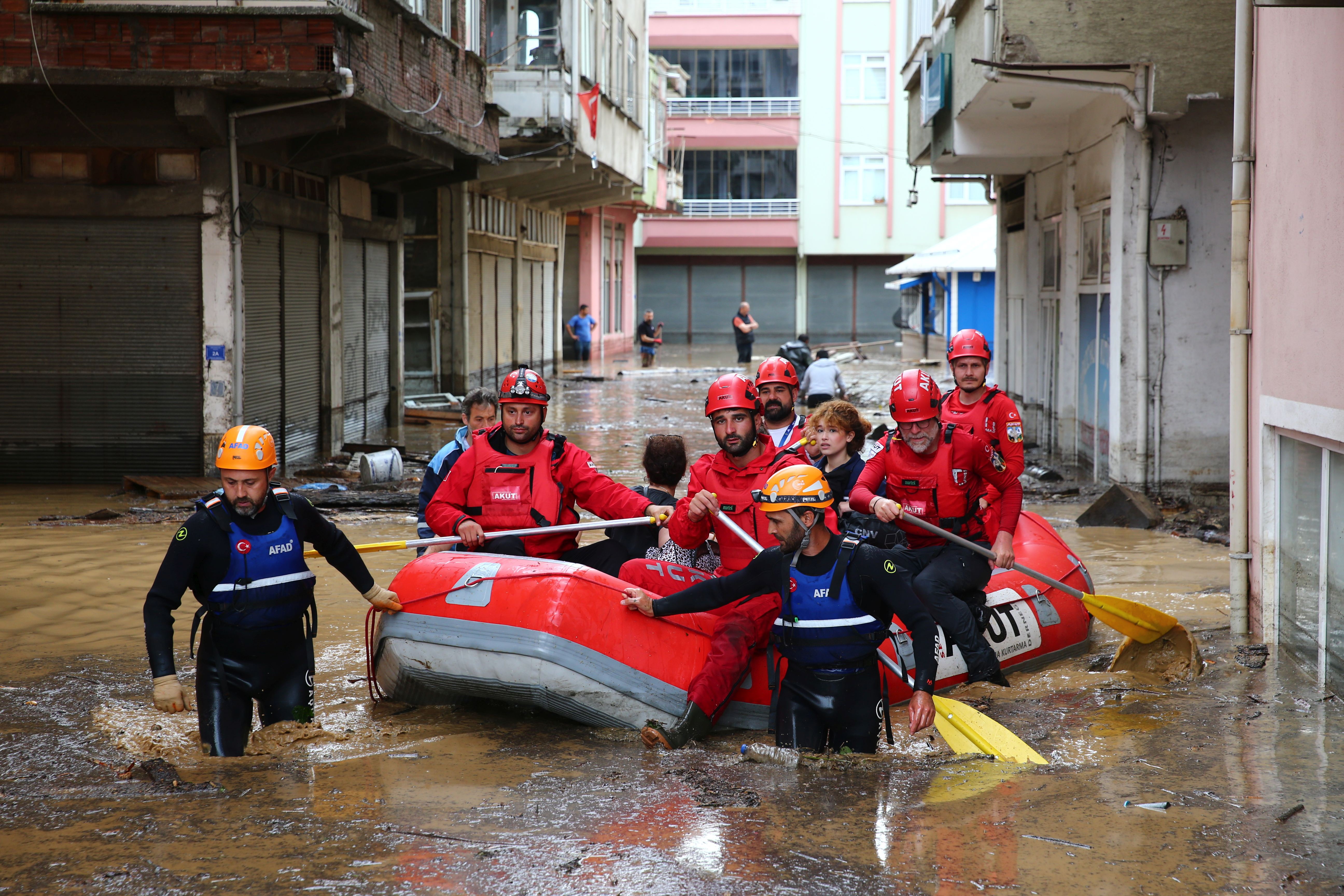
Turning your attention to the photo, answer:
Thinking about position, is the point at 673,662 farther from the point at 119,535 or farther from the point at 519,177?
the point at 519,177

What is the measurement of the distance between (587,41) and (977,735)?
20.0 m

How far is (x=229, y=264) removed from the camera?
12195 mm

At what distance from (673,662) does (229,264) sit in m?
8.22

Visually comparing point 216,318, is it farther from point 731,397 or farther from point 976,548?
point 976,548

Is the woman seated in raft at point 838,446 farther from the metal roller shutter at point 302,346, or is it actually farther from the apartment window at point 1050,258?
the apartment window at point 1050,258

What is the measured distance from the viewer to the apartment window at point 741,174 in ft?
150

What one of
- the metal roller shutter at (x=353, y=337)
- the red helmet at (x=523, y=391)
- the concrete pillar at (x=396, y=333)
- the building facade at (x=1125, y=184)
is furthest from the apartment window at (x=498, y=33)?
the red helmet at (x=523, y=391)

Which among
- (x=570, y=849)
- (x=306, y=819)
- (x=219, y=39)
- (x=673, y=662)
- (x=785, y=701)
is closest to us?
(x=570, y=849)

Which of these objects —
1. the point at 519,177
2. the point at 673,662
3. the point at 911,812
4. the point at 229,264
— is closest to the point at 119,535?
the point at 229,264

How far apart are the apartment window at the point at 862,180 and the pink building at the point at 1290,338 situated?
128ft

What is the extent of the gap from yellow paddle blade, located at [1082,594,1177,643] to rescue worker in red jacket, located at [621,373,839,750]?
1905 millimetres

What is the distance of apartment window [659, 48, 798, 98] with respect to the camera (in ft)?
150

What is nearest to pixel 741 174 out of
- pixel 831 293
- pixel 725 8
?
pixel 831 293

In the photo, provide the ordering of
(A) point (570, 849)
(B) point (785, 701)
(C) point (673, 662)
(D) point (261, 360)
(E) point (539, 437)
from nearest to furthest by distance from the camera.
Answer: (A) point (570, 849), (B) point (785, 701), (C) point (673, 662), (E) point (539, 437), (D) point (261, 360)
